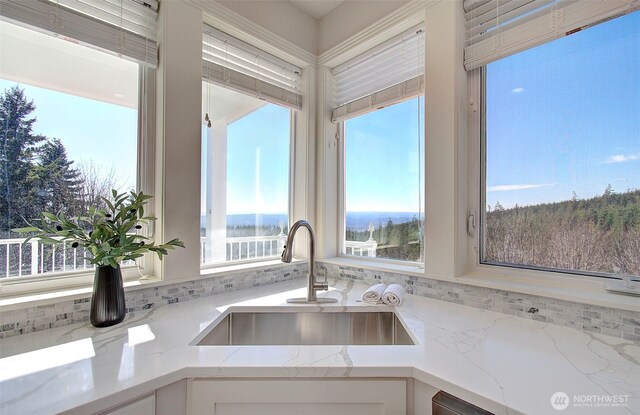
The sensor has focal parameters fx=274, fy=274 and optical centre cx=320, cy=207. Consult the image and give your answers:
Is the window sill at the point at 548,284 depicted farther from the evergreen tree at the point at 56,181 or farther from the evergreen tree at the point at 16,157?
the evergreen tree at the point at 16,157

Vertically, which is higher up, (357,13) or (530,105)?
(357,13)

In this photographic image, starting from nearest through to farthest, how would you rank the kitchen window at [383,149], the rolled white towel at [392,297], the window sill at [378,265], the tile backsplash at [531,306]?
1. the tile backsplash at [531,306]
2. the rolled white towel at [392,297]
3. the window sill at [378,265]
4. the kitchen window at [383,149]

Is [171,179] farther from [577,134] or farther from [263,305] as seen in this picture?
[577,134]

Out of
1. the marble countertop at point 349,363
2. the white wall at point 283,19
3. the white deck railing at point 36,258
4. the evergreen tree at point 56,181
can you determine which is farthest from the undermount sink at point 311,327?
the white wall at point 283,19

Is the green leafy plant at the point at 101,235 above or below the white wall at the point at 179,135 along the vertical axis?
below

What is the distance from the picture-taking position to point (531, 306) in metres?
1.08

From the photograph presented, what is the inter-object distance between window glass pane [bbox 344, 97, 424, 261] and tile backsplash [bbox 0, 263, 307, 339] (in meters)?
0.50

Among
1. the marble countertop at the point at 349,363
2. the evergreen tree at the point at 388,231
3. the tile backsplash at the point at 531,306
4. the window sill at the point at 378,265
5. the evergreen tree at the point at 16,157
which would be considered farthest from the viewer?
the evergreen tree at the point at 388,231

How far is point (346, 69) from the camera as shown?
188cm

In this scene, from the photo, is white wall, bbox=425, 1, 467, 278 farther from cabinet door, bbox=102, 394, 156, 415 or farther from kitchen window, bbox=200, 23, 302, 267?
cabinet door, bbox=102, 394, 156, 415

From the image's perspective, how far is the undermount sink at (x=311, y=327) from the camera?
1257 mm

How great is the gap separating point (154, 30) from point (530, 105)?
1.77m

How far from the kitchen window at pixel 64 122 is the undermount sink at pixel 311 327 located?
1.89ft

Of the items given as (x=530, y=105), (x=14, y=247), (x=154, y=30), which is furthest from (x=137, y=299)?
(x=530, y=105)
